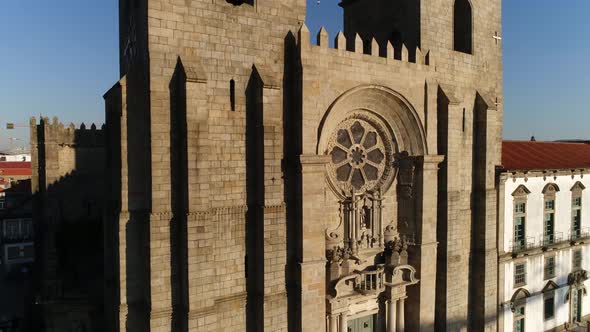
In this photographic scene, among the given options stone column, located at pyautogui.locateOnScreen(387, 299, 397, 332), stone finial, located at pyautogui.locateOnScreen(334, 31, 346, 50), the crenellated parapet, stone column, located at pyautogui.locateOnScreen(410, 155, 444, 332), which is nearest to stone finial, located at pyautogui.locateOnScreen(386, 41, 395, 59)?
the crenellated parapet

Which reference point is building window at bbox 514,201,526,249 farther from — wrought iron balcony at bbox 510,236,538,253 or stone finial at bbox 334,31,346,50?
stone finial at bbox 334,31,346,50

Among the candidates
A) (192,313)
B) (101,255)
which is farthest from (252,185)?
(101,255)

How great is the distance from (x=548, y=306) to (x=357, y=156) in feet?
59.1

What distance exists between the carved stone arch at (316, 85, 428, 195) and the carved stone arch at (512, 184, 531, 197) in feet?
26.2

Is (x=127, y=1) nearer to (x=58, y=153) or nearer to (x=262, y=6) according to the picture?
→ (x=262, y=6)

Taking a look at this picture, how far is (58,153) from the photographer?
2509cm

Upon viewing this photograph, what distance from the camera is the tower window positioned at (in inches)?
815

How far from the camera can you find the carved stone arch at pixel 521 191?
22.8 meters

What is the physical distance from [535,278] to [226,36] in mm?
22891

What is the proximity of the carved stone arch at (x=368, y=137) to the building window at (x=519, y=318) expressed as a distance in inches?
492

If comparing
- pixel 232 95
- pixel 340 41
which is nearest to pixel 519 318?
pixel 340 41

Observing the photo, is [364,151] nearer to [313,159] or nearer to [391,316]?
[313,159]

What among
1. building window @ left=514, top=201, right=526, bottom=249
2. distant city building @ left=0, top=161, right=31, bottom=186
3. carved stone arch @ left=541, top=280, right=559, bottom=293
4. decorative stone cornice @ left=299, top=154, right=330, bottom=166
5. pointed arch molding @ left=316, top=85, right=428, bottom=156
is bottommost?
carved stone arch @ left=541, top=280, right=559, bottom=293

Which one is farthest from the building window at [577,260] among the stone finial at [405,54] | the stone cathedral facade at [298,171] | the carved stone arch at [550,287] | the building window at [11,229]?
the building window at [11,229]
